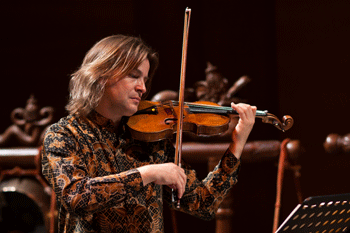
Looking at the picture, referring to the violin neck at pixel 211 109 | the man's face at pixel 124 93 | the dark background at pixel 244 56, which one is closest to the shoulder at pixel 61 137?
the man's face at pixel 124 93

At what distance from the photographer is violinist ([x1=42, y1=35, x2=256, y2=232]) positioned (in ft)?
3.64

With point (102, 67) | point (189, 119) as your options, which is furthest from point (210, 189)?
point (102, 67)

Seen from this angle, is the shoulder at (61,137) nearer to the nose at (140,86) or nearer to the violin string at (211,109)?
the nose at (140,86)

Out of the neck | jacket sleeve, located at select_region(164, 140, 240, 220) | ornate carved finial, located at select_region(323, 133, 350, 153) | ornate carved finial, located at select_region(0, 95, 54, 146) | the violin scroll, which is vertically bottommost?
ornate carved finial, located at select_region(0, 95, 54, 146)

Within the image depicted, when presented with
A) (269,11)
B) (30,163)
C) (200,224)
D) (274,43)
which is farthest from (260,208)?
(30,163)

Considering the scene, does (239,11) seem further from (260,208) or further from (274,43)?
(260,208)

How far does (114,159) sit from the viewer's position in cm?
129

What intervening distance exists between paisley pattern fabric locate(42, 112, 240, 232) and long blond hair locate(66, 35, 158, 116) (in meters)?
0.06

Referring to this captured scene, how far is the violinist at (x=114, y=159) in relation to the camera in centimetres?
111

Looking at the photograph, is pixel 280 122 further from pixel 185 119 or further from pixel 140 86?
pixel 140 86

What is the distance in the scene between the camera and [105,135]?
1302 mm

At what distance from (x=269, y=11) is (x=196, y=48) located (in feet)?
1.55

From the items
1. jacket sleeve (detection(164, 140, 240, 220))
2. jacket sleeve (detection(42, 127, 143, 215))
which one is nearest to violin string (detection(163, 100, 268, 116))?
jacket sleeve (detection(164, 140, 240, 220))

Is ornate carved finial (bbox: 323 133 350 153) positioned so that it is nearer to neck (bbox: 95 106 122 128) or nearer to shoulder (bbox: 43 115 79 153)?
neck (bbox: 95 106 122 128)
